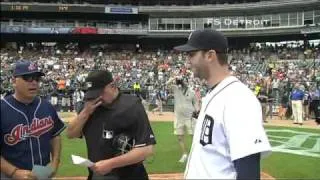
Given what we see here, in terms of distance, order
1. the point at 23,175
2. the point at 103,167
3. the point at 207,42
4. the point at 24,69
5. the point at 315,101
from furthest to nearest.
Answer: the point at 315,101
the point at 24,69
the point at 23,175
the point at 103,167
the point at 207,42

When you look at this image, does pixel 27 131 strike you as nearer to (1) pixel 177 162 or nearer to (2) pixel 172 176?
(2) pixel 172 176

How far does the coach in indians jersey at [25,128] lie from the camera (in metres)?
4.34

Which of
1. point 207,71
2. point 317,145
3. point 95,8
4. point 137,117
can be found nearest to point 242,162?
point 207,71

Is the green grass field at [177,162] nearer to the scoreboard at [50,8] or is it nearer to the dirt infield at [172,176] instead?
the dirt infield at [172,176]

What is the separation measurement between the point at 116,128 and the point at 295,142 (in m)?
12.0

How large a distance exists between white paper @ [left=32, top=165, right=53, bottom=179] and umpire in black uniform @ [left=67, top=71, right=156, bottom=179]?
38 centimetres

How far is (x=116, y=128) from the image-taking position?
412 centimetres

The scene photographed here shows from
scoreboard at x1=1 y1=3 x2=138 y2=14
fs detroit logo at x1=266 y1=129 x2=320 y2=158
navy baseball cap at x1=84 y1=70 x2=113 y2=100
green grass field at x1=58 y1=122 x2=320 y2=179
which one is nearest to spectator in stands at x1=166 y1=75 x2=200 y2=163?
green grass field at x1=58 y1=122 x2=320 y2=179

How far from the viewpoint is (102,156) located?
4.16 metres

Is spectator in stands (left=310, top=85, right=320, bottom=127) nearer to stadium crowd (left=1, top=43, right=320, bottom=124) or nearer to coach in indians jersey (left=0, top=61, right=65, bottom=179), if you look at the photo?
stadium crowd (left=1, top=43, right=320, bottom=124)

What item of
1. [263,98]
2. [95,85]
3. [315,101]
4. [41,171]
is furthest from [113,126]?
[315,101]

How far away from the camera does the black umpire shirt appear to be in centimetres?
412

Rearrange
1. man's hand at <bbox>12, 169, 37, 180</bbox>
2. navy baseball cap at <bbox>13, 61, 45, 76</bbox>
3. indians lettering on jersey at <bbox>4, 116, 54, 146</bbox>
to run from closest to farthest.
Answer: man's hand at <bbox>12, 169, 37, 180</bbox>, indians lettering on jersey at <bbox>4, 116, 54, 146</bbox>, navy baseball cap at <bbox>13, 61, 45, 76</bbox>

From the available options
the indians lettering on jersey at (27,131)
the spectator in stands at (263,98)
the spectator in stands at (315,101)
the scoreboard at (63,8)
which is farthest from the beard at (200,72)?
the scoreboard at (63,8)
